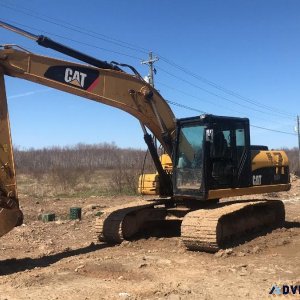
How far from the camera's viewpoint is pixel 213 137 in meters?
9.80

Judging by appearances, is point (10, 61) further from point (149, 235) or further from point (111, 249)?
point (149, 235)

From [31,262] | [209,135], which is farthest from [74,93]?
[31,262]

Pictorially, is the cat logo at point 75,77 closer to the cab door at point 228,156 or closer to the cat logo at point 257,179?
the cab door at point 228,156

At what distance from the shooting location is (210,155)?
32.1ft

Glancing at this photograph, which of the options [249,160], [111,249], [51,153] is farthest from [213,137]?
[51,153]

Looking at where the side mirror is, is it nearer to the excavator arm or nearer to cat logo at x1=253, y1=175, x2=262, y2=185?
the excavator arm

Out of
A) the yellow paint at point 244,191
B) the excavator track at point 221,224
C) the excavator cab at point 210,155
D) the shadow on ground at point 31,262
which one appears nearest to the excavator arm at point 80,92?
the excavator cab at point 210,155

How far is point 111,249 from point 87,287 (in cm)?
307

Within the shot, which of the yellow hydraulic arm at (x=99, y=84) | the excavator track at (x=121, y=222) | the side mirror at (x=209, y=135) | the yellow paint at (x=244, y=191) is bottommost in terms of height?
the excavator track at (x=121, y=222)

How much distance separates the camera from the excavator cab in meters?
9.72

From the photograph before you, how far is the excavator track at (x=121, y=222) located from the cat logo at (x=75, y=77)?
310 cm

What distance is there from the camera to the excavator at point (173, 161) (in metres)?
8.79

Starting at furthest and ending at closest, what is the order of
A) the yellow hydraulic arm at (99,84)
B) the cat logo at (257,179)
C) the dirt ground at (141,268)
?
the cat logo at (257,179), the yellow hydraulic arm at (99,84), the dirt ground at (141,268)

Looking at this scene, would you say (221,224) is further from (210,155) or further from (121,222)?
(121,222)
